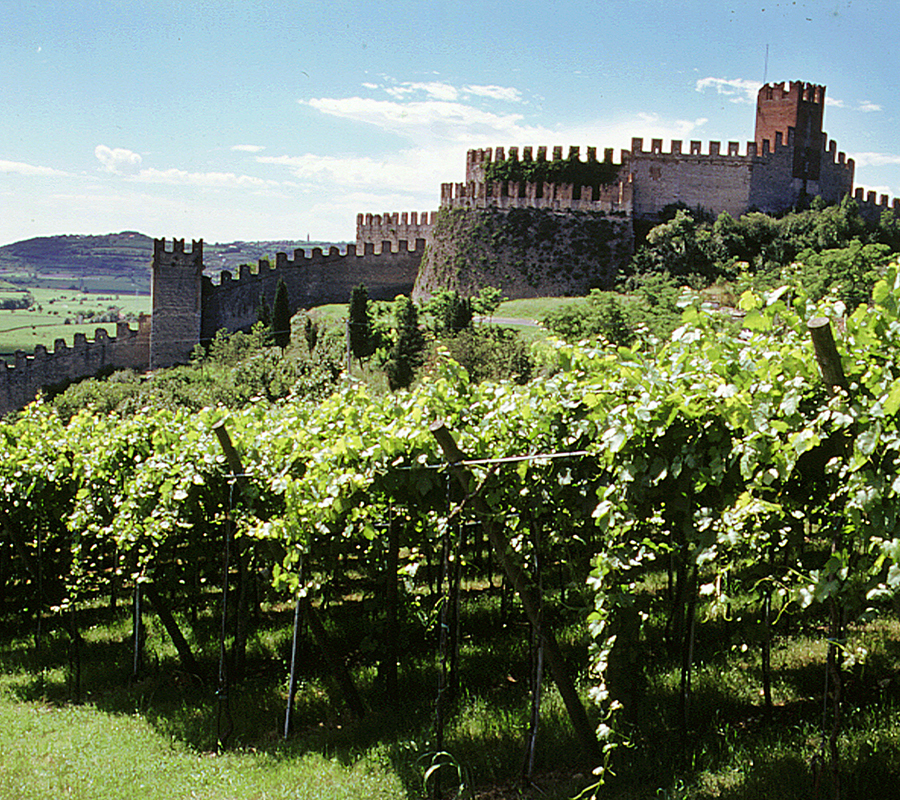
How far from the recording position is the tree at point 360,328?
32.8 meters

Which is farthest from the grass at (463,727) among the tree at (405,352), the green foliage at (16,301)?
the green foliage at (16,301)

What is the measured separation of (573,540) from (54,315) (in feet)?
292

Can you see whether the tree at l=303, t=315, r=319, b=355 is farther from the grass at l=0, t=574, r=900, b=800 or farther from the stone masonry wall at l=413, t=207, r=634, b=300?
the grass at l=0, t=574, r=900, b=800

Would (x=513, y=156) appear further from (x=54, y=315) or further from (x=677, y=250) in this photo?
(x=54, y=315)

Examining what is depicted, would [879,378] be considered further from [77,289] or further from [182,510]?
[77,289]

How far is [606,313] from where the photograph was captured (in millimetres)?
27062

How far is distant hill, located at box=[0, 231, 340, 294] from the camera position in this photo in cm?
10806

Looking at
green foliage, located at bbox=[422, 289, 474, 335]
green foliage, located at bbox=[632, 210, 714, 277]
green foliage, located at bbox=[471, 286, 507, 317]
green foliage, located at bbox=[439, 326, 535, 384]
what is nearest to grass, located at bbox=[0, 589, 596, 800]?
green foliage, located at bbox=[439, 326, 535, 384]

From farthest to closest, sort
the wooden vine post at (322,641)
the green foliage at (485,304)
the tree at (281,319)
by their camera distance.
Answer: the tree at (281,319), the green foliage at (485,304), the wooden vine post at (322,641)

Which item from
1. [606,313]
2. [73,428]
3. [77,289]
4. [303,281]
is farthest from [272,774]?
[77,289]

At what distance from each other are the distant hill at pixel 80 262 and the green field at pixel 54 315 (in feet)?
13.0

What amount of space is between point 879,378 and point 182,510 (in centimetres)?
507

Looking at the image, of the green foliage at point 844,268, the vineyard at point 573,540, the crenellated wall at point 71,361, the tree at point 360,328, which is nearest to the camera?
the vineyard at point 573,540

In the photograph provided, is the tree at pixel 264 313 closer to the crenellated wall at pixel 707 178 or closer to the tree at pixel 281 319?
the tree at pixel 281 319
